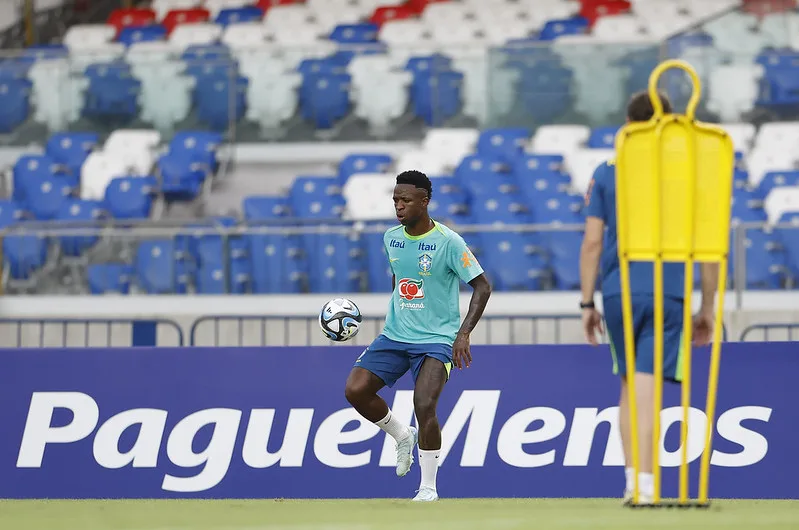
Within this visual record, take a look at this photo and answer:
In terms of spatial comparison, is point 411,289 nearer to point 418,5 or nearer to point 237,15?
point 418,5

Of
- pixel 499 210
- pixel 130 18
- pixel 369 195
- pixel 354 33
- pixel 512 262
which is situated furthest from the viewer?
pixel 130 18

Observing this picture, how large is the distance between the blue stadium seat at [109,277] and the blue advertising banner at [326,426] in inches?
183

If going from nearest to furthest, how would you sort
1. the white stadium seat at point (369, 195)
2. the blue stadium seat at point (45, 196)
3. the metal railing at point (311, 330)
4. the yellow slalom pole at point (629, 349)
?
the yellow slalom pole at point (629, 349) → the metal railing at point (311, 330) → the white stadium seat at point (369, 195) → the blue stadium seat at point (45, 196)

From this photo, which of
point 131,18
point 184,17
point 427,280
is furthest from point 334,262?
point 131,18

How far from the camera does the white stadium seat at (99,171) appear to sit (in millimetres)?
18484

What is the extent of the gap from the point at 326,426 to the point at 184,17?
15.9 meters

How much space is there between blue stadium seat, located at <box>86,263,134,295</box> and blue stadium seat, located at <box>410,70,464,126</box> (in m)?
5.00

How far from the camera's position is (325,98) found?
18781 millimetres

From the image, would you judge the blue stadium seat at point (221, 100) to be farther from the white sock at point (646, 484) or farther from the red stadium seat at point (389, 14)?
the white sock at point (646, 484)

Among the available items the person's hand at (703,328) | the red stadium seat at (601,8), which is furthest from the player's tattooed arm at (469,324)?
the red stadium seat at (601,8)

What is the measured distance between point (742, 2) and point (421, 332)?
11.3 m

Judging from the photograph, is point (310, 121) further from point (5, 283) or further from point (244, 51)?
point (5, 283)

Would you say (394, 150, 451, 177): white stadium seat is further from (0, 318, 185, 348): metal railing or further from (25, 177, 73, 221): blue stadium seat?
(0, 318, 185, 348): metal railing

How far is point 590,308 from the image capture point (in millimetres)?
6656
